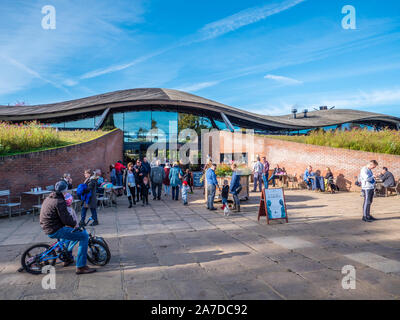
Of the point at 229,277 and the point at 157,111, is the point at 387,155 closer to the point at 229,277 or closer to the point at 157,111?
the point at 229,277

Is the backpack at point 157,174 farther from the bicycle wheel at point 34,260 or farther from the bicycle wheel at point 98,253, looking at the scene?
the bicycle wheel at point 34,260

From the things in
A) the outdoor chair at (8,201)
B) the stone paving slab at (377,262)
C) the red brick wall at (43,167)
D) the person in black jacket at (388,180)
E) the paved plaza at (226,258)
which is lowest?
the paved plaza at (226,258)

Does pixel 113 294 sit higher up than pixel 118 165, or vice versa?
pixel 118 165

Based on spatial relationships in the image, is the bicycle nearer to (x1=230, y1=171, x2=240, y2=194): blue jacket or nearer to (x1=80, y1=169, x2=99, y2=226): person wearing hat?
(x1=80, y1=169, x2=99, y2=226): person wearing hat

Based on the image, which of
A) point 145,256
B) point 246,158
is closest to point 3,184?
point 145,256

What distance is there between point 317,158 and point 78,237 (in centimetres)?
1400

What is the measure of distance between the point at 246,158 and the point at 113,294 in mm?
16924

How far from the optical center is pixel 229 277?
162 inches

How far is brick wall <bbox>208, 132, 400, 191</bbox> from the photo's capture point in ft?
44.0

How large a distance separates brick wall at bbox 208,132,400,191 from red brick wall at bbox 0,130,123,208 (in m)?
10.7

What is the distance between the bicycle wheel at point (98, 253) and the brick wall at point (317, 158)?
12908 mm

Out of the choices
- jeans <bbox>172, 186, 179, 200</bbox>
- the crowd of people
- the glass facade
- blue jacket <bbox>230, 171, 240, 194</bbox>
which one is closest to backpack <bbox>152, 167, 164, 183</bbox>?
the crowd of people

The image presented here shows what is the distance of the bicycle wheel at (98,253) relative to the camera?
15.3ft

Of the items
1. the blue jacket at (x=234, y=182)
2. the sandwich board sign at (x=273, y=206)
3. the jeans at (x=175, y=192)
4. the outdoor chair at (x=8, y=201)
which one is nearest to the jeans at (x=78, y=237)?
the sandwich board sign at (x=273, y=206)
